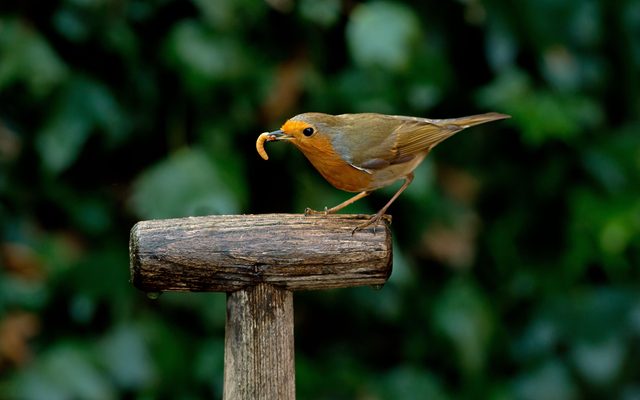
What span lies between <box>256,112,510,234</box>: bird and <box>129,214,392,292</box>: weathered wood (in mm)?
162

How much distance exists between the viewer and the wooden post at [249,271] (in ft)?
6.41

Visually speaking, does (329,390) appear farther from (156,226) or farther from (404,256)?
(156,226)

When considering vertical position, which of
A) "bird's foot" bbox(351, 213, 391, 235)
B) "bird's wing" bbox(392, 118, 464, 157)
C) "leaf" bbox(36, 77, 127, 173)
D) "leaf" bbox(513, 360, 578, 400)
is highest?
"leaf" bbox(36, 77, 127, 173)

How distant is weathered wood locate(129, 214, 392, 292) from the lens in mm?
1950

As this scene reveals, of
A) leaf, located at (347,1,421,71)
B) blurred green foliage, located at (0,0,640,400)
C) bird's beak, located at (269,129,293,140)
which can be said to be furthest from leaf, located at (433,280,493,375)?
bird's beak, located at (269,129,293,140)

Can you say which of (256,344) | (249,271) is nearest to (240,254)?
(249,271)

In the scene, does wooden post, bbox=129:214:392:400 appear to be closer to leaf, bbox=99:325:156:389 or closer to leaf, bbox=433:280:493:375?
leaf, bbox=99:325:156:389

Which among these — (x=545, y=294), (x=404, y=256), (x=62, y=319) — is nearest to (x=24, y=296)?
(x=62, y=319)

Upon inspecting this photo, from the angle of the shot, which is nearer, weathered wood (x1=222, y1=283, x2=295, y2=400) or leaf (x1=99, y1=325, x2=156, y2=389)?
weathered wood (x1=222, y1=283, x2=295, y2=400)

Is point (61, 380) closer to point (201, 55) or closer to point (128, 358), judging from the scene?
point (128, 358)

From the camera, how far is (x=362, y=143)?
2.59 m

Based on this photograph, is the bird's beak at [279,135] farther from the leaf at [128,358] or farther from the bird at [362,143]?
the leaf at [128,358]

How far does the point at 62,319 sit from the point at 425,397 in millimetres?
1324

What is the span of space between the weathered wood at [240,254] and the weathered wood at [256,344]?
0.11 feet
